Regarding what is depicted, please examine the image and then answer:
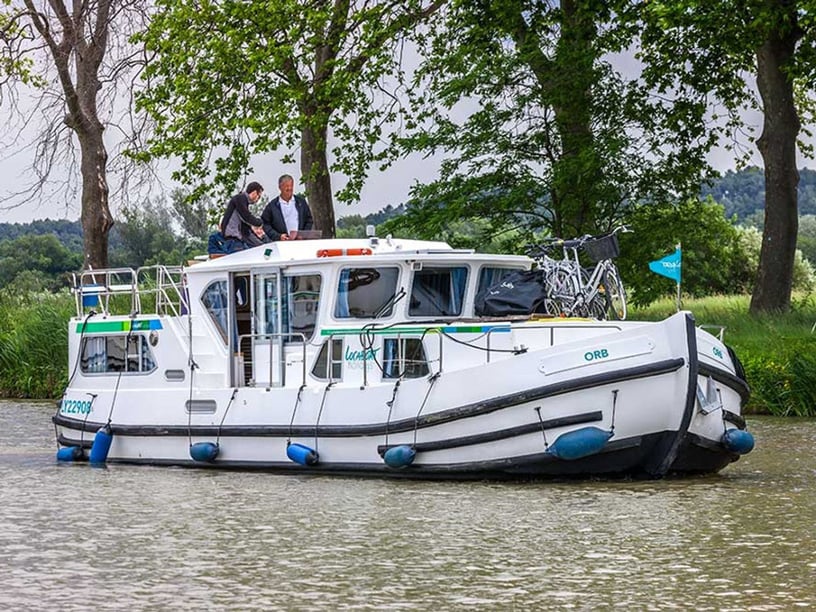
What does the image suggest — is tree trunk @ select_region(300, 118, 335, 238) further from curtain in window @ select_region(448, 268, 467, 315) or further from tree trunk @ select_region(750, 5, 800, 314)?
curtain in window @ select_region(448, 268, 467, 315)

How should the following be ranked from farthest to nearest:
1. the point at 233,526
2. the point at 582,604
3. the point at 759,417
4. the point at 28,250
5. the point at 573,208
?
the point at 28,250, the point at 573,208, the point at 759,417, the point at 233,526, the point at 582,604

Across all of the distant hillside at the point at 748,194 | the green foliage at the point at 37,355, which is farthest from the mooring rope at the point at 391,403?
the distant hillside at the point at 748,194

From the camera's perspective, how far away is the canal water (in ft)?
32.8

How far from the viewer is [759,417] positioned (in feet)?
74.7

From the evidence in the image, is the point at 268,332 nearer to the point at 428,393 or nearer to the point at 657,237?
the point at 428,393

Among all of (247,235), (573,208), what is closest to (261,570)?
(247,235)

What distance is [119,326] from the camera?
62.0ft

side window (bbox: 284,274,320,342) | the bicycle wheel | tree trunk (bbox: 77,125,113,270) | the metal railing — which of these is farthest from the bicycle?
tree trunk (bbox: 77,125,113,270)

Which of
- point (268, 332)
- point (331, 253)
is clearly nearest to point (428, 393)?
point (331, 253)

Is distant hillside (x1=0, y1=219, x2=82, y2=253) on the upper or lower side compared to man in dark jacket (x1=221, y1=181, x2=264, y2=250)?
upper

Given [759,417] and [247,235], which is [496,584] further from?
[759,417]

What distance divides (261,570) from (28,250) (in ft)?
204

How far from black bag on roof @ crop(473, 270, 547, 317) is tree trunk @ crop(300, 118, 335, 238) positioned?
1520cm

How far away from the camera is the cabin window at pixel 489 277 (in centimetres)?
1731
